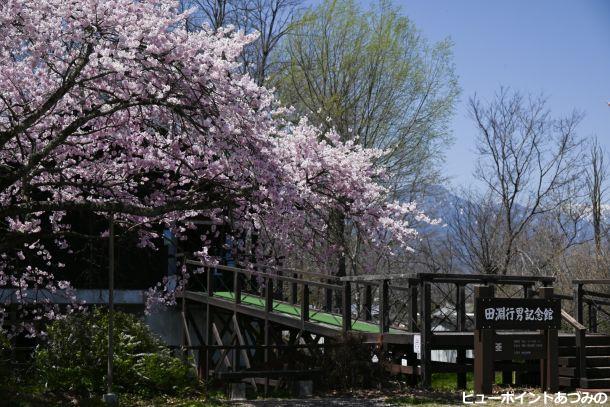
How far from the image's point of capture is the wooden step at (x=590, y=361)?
16.3 metres

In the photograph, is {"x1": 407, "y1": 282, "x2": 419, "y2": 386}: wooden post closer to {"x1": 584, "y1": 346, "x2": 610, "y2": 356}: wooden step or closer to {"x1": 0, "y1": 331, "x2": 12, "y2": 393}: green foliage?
{"x1": 584, "y1": 346, "x2": 610, "y2": 356}: wooden step

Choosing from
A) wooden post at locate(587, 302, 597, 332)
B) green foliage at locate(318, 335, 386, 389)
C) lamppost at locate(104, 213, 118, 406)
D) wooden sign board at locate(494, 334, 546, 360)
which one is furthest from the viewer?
wooden post at locate(587, 302, 597, 332)

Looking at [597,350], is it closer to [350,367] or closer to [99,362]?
[350,367]

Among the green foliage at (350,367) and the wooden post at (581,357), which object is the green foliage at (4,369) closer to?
the green foliage at (350,367)

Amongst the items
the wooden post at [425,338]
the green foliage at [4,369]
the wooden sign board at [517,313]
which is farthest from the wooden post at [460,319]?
the green foliage at [4,369]

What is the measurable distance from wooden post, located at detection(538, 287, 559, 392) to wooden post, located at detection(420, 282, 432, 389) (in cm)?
197

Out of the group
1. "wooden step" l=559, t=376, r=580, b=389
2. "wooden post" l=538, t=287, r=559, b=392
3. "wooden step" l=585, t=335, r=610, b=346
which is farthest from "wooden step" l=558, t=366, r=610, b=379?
"wooden post" l=538, t=287, r=559, b=392

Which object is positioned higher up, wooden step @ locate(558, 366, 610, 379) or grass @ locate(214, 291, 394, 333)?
grass @ locate(214, 291, 394, 333)

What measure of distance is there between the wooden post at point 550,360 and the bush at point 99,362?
591cm

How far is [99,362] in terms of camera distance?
13.7m

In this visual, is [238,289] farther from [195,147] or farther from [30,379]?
[195,147]

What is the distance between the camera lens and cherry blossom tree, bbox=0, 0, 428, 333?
37.3 ft

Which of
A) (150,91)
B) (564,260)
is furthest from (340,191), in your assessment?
(564,260)

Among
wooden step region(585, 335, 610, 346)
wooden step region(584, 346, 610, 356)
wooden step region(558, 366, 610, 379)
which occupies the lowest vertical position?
wooden step region(558, 366, 610, 379)
